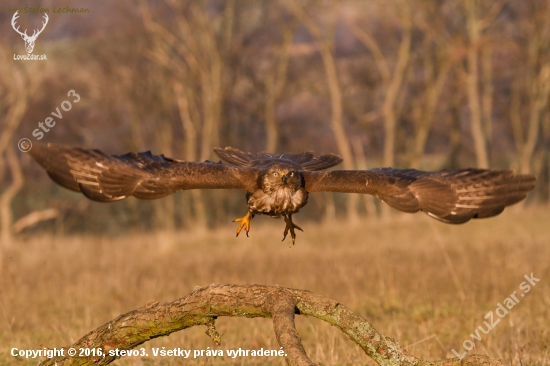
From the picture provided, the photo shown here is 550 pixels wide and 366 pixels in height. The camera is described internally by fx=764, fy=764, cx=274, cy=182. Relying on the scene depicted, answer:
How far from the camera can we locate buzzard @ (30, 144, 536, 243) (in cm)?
472

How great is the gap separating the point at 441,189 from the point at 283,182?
1023 millimetres

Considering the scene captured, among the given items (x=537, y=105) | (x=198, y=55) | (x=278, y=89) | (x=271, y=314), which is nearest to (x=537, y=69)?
(x=537, y=105)

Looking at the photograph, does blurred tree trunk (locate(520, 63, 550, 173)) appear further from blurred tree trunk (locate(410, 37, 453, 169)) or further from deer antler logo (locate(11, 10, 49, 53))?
deer antler logo (locate(11, 10, 49, 53))

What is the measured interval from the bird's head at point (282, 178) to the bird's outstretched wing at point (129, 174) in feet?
0.68

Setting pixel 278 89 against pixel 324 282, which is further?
pixel 278 89

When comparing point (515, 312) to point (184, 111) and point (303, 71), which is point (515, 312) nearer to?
point (184, 111)

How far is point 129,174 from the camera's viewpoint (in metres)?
4.91

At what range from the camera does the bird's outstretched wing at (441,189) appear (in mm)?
4773

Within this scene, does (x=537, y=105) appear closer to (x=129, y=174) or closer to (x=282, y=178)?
(x=282, y=178)

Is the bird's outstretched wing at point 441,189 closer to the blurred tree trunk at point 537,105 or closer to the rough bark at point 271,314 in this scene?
the rough bark at point 271,314

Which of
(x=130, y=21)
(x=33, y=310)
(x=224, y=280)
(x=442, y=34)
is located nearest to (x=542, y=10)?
(x=442, y=34)

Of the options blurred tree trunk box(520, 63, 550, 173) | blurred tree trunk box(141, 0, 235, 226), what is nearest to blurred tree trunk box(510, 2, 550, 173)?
blurred tree trunk box(520, 63, 550, 173)

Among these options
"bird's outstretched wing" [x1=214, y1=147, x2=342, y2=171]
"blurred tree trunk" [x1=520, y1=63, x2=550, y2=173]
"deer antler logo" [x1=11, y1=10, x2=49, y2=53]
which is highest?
"deer antler logo" [x1=11, y1=10, x2=49, y2=53]

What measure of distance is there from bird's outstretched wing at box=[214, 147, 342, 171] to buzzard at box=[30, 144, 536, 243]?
1.48 feet
